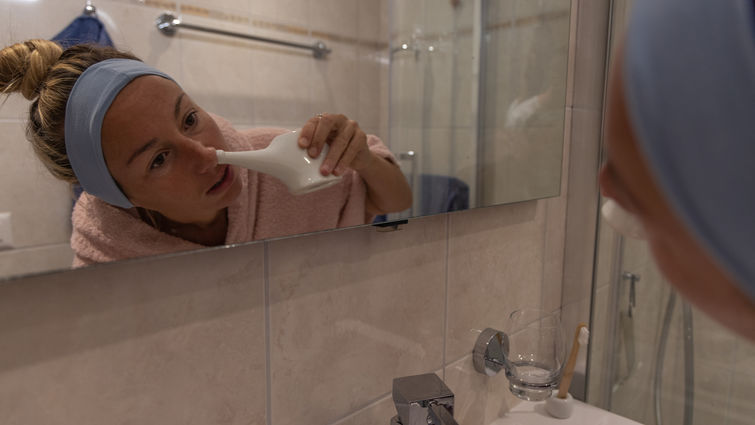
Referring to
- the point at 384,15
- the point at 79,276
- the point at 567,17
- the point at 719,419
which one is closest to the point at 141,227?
the point at 79,276

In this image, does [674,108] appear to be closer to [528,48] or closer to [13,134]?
[13,134]

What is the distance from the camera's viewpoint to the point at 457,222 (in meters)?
0.84

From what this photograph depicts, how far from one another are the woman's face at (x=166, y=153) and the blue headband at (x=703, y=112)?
1.34 feet

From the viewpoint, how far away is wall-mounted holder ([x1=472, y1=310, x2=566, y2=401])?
87 cm

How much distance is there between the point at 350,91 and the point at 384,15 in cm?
12

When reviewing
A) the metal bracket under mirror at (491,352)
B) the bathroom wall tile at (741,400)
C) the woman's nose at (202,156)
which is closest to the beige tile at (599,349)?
the bathroom wall tile at (741,400)

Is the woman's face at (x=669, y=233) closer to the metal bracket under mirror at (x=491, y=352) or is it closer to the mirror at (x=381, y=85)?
the mirror at (x=381, y=85)

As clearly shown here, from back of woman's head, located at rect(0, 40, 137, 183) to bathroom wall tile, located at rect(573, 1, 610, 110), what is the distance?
0.98 m

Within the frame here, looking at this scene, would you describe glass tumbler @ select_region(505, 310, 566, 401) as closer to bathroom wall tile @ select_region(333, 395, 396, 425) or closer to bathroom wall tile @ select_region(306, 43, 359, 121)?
Result: bathroom wall tile @ select_region(333, 395, 396, 425)

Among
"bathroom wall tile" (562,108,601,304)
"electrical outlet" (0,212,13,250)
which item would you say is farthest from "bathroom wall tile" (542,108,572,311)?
"electrical outlet" (0,212,13,250)

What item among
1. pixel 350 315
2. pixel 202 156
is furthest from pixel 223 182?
pixel 350 315

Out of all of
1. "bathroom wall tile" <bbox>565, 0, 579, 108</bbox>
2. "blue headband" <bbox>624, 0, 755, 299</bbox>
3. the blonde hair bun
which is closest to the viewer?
"blue headband" <bbox>624, 0, 755, 299</bbox>

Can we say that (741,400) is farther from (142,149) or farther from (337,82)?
(142,149)

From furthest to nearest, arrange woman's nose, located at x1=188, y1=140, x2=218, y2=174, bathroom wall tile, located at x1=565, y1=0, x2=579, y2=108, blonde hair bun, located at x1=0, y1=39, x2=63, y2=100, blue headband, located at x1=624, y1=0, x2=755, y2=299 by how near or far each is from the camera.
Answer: bathroom wall tile, located at x1=565, y1=0, x2=579, y2=108, woman's nose, located at x1=188, y1=140, x2=218, y2=174, blonde hair bun, located at x1=0, y1=39, x2=63, y2=100, blue headband, located at x1=624, y1=0, x2=755, y2=299
